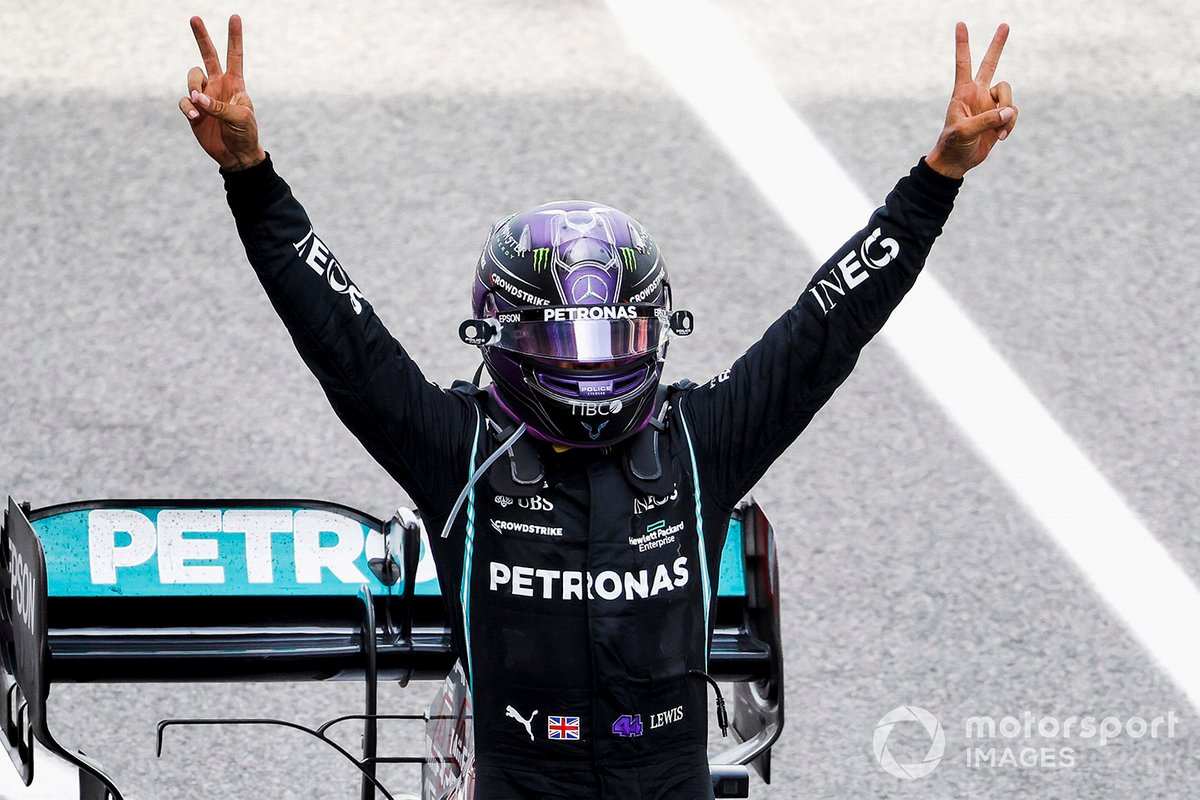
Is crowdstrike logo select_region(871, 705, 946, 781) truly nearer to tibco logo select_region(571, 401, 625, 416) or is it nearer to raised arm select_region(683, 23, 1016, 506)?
raised arm select_region(683, 23, 1016, 506)

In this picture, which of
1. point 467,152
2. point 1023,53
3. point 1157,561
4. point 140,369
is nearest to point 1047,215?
point 1023,53

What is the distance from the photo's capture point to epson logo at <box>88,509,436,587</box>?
3.72 m

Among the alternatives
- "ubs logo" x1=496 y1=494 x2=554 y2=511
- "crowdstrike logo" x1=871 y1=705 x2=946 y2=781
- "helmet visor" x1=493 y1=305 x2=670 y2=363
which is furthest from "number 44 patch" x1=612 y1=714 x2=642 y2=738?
"crowdstrike logo" x1=871 y1=705 x2=946 y2=781

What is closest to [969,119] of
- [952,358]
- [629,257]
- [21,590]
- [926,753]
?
[629,257]

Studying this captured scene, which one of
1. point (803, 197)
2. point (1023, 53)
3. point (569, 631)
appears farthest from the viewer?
point (1023, 53)

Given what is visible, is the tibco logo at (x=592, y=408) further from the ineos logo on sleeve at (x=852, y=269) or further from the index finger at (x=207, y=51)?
the index finger at (x=207, y=51)

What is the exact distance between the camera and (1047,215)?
21.6 ft

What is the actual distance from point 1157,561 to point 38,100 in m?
4.50

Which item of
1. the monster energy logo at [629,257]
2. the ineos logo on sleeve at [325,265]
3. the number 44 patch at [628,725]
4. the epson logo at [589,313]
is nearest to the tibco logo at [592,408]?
the epson logo at [589,313]

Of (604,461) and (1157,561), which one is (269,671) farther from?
(1157,561)

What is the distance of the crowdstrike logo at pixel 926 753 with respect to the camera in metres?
5.01

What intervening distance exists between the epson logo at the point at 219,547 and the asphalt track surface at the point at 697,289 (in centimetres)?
129

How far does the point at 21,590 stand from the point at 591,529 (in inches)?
47.4

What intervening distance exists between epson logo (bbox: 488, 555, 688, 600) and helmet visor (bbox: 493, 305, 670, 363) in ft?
1.19
